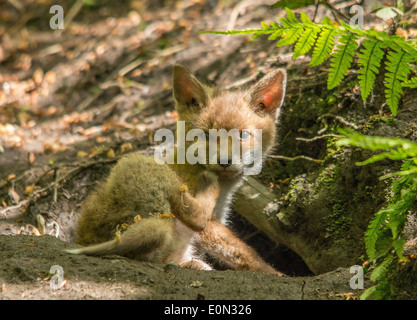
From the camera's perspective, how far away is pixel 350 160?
470cm

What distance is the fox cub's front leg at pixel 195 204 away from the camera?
3932mm

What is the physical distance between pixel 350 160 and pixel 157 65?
4.80m

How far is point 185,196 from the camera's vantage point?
394 centimetres

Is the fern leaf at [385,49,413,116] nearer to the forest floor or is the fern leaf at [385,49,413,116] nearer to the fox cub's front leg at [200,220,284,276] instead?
the forest floor

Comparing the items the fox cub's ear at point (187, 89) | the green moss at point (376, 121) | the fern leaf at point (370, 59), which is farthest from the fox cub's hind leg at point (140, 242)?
the green moss at point (376, 121)

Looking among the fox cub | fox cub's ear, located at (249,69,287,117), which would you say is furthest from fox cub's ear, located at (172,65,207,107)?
fox cub's ear, located at (249,69,287,117)

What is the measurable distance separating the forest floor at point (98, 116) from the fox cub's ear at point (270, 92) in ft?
2.70

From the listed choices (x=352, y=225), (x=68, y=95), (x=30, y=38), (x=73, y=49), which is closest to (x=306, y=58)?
(x=352, y=225)

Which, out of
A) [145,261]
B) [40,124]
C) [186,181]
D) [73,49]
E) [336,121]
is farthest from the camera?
[73,49]

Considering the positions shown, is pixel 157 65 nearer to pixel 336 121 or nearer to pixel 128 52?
pixel 128 52

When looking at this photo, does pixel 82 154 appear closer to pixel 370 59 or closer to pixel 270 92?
pixel 270 92

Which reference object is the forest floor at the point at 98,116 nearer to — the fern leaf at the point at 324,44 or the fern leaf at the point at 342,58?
the fern leaf at the point at 342,58

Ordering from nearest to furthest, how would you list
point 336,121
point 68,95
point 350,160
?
point 350,160
point 336,121
point 68,95

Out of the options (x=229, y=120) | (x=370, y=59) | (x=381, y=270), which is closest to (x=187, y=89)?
(x=229, y=120)
